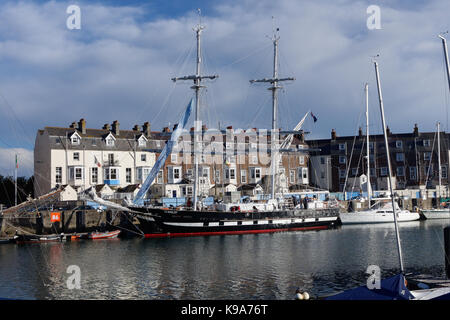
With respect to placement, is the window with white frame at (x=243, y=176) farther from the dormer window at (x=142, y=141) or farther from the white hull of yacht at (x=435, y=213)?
the white hull of yacht at (x=435, y=213)

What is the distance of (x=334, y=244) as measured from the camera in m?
39.2

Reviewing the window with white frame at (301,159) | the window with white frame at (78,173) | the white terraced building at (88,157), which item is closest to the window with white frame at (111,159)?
the white terraced building at (88,157)

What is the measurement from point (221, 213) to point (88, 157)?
73.4ft

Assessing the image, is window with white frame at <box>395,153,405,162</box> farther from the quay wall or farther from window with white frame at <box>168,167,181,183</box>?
the quay wall

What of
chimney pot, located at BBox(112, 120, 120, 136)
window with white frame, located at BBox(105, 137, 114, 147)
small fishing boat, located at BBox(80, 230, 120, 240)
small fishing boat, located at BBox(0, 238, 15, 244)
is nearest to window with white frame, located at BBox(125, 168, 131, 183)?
window with white frame, located at BBox(105, 137, 114, 147)

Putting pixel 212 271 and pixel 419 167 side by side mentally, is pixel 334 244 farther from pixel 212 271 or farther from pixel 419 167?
pixel 419 167

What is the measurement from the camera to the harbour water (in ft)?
75.8

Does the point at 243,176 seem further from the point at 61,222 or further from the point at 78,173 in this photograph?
the point at 61,222

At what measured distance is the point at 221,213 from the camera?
49.8m

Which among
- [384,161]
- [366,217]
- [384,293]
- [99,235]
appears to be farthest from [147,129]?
[384,293]

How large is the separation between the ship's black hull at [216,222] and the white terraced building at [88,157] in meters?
15.7

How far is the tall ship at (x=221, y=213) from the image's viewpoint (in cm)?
4812

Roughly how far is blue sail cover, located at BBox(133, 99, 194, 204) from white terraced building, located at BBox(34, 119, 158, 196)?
47.3 ft

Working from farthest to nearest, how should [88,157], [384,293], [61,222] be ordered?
[88,157], [61,222], [384,293]
